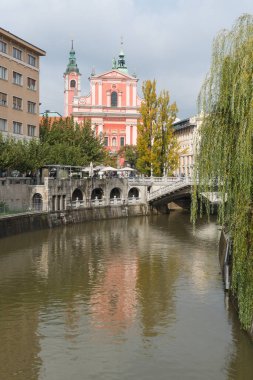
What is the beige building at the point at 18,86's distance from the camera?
58350mm

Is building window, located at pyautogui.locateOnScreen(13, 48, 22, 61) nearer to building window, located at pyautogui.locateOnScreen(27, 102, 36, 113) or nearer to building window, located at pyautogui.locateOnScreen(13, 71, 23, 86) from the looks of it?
building window, located at pyautogui.locateOnScreen(13, 71, 23, 86)

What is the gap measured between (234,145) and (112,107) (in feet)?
301

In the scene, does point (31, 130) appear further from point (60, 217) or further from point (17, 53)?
point (60, 217)

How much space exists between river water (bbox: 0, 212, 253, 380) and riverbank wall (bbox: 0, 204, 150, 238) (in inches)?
162

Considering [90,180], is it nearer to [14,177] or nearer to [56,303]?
[14,177]

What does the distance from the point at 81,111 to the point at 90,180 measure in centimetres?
4455

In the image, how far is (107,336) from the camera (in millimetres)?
21094

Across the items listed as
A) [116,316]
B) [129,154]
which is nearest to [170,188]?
[129,154]

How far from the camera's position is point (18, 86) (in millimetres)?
61344

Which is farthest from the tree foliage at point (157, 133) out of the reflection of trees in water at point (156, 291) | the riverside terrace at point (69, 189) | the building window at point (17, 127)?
the reflection of trees in water at point (156, 291)

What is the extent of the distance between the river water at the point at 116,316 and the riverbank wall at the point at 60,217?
4.11 metres

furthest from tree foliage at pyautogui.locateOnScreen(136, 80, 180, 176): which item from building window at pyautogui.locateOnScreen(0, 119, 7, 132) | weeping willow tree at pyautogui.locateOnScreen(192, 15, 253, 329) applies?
weeping willow tree at pyautogui.locateOnScreen(192, 15, 253, 329)

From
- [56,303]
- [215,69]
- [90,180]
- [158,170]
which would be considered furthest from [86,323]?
[158,170]

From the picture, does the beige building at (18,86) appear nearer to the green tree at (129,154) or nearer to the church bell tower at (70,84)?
the green tree at (129,154)
